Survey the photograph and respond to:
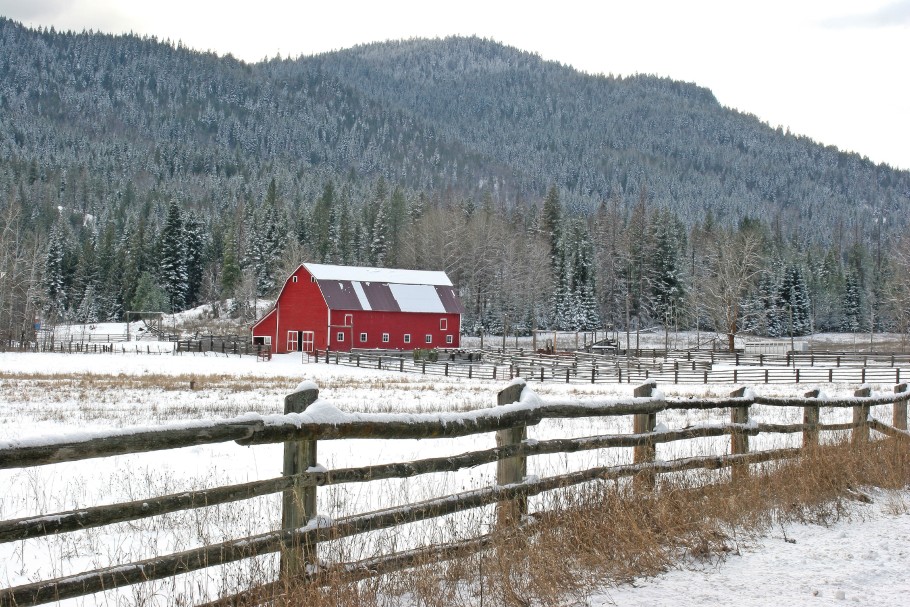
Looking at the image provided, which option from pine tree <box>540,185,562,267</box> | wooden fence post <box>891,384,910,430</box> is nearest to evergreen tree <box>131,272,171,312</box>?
pine tree <box>540,185,562,267</box>

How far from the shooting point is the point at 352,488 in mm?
9820

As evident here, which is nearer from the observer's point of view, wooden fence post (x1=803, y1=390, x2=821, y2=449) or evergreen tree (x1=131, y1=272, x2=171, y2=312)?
wooden fence post (x1=803, y1=390, x2=821, y2=449)

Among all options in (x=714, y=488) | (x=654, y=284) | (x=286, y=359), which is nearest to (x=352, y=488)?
(x=714, y=488)

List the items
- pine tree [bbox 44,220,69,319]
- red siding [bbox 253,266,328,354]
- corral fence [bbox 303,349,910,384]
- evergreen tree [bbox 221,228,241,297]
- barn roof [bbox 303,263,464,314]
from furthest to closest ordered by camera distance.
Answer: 1. pine tree [bbox 44,220,69,319]
2. evergreen tree [bbox 221,228,241,297]
3. barn roof [bbox 303,263,464,314]
4. red siding [bbox 253,266,328,354]
5. corral fence [bbox 303,349,910,384]

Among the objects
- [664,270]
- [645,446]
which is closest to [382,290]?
[664,270]

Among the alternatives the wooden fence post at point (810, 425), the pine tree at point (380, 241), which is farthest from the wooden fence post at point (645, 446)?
the pine tree at point (380, 241)

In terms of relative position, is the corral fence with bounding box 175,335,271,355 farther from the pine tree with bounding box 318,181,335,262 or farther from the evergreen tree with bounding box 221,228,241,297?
the pine tree with bounding box 318,181,335,262

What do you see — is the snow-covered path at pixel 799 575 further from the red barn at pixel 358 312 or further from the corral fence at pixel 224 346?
the corral fence at pixel 224 346

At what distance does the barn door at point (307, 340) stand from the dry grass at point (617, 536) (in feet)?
176

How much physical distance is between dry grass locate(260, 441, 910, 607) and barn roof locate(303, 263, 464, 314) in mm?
52646

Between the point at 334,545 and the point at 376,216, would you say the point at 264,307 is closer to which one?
the point at 376,216

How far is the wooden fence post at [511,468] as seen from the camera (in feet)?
20.6

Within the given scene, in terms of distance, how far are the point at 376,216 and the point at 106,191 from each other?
365 ft

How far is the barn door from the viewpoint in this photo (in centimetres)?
6078
